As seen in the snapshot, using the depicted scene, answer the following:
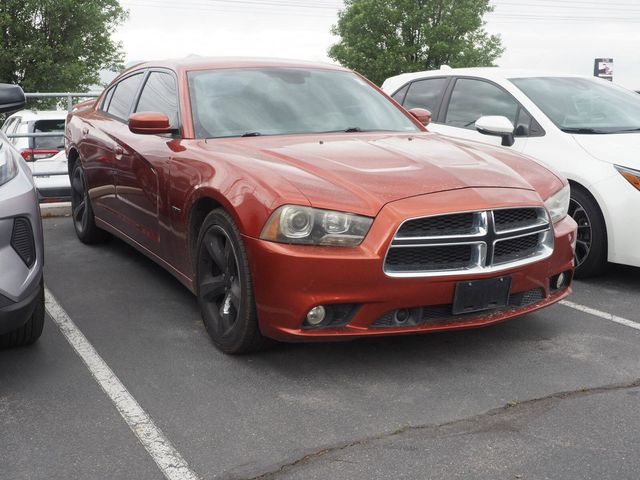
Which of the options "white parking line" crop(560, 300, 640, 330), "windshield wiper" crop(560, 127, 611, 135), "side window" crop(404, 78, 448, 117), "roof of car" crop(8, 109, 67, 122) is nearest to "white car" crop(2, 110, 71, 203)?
"roof of car" crop(8, 109, 67, 122)

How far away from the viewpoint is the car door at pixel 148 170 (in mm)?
4785

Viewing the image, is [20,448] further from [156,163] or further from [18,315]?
[156,163]

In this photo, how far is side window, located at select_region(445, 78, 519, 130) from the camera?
253 inches

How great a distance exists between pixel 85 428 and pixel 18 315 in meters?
0.64

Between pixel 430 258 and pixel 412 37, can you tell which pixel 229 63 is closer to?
pixel 430 258

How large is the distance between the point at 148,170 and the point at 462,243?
6.98 feet

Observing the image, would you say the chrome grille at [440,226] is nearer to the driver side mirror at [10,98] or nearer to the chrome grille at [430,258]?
the chrome grille at [430,258]

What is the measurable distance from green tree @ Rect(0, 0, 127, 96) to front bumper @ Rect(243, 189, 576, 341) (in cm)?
3134

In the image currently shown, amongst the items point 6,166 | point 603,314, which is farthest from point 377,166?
point 603,314

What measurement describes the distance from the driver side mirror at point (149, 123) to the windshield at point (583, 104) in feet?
9.73

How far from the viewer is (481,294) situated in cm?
378

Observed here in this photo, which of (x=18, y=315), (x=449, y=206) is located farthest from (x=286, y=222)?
(x=18, y=315)

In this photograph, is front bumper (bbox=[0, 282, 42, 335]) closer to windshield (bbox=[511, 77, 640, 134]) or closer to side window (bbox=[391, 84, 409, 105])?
windshield (bbox=[511, 77, 640, 134])

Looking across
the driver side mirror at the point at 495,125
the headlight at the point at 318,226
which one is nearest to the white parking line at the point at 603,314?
the driver side mirror at the point at 495,125
